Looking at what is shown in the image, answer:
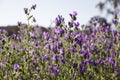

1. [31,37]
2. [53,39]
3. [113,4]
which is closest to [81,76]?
[53,39]

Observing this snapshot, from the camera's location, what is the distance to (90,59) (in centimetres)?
442

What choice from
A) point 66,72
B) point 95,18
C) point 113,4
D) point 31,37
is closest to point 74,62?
point 66,72

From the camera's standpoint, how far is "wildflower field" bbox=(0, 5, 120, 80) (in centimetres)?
434

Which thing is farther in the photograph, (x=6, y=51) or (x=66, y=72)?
(x=6, y=51)

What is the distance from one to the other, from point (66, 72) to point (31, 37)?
1.25 meters

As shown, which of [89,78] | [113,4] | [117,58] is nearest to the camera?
[89,78]

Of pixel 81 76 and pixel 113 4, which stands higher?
pixel 113 4

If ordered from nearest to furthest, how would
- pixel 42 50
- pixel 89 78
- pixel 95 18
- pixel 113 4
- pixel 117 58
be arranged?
pixel 89 78, pixel 117 58, pixel 42 50, pixel 95 18, pixel 113 4

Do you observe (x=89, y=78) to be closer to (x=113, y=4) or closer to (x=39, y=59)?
(x=39, y=59)

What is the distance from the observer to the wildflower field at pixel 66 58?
4.34 meters

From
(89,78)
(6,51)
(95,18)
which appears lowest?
(89,78)

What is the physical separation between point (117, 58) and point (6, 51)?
145 centimetres

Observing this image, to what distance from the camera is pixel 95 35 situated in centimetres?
563

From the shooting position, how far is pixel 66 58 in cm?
452
